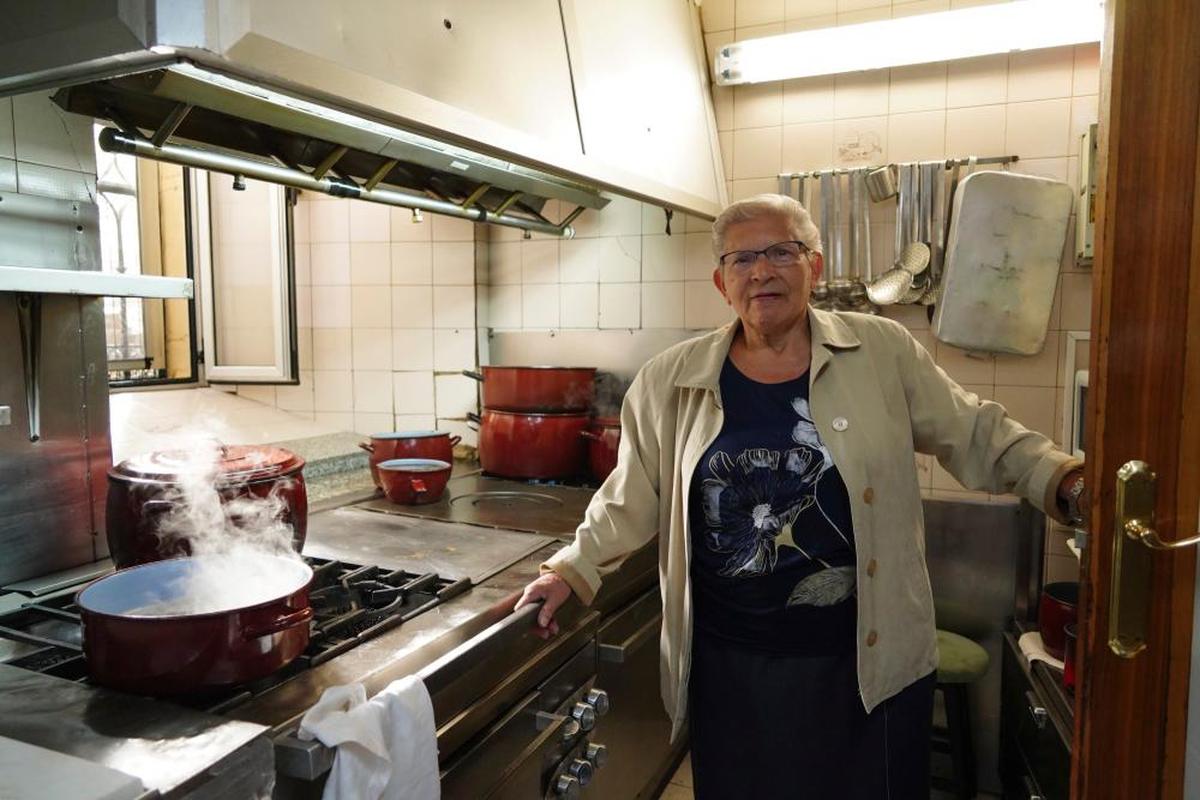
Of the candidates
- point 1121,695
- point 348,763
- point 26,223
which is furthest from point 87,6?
point 1121,695

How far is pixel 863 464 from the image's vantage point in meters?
1.23

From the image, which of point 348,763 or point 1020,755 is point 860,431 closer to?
point 348,763

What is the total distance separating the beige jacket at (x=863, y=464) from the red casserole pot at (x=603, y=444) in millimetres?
818

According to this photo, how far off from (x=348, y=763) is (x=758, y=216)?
1.00 m

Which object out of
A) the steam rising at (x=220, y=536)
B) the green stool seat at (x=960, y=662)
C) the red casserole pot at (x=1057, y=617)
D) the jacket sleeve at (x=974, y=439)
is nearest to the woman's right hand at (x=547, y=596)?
the steam rising at (x=220, y=536)

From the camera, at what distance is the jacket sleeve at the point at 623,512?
139 cm

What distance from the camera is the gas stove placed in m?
1.02

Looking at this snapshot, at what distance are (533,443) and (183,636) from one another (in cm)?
145

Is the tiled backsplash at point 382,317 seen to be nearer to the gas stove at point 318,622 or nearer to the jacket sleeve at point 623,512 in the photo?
the gas stove at point 318,622

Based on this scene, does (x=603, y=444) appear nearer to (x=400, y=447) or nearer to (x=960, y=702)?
(x=400, y=447)

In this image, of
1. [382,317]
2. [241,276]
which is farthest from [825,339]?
[241,276]

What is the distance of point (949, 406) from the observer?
1298mm

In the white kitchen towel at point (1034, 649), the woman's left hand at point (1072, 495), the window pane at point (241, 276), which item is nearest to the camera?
the woman's left hand at point (1072, 495)

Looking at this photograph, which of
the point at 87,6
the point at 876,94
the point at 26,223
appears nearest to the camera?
the point at 87,6
